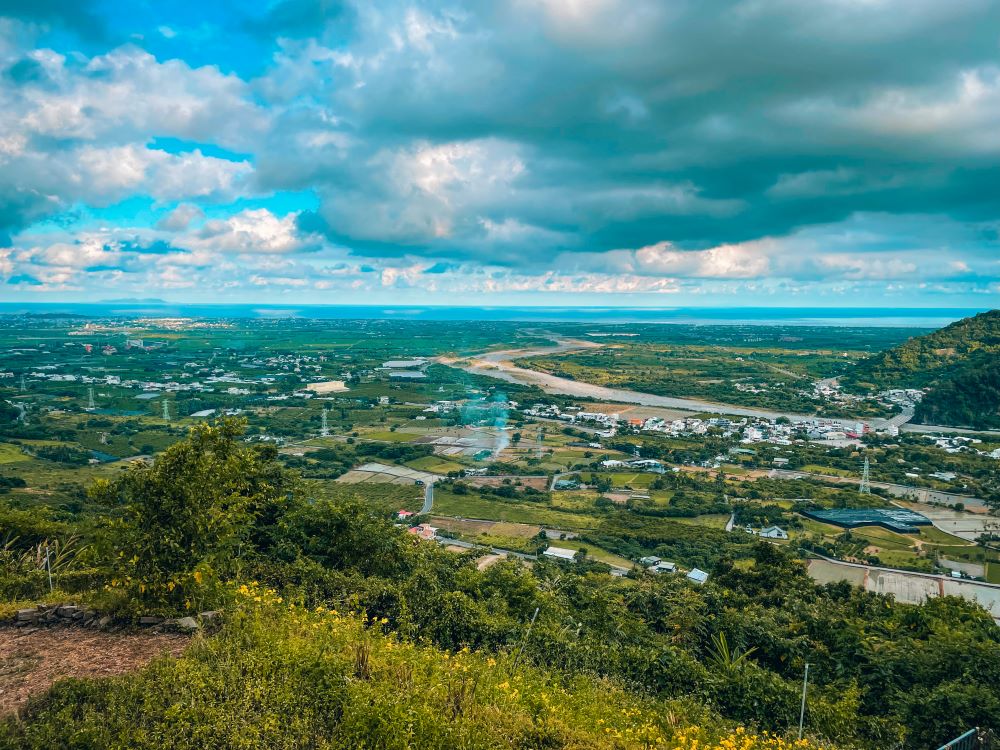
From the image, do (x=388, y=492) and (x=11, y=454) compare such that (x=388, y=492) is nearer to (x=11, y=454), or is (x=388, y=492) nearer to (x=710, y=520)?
(x=710, y=520)

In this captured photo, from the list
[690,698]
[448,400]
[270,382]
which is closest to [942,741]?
[690,698]

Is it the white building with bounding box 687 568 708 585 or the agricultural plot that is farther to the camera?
the agricultural plot

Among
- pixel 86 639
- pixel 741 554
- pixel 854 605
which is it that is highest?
pixel 86 639

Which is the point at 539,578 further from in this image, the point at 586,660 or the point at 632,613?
the point at 586,660

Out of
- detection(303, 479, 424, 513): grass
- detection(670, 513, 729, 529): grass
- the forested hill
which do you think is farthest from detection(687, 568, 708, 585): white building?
the forested hill

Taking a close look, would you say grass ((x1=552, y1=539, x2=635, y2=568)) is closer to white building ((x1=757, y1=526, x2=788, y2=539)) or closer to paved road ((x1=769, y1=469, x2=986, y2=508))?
white building ((x1=757, y1=526, x2=788, y2=539))
